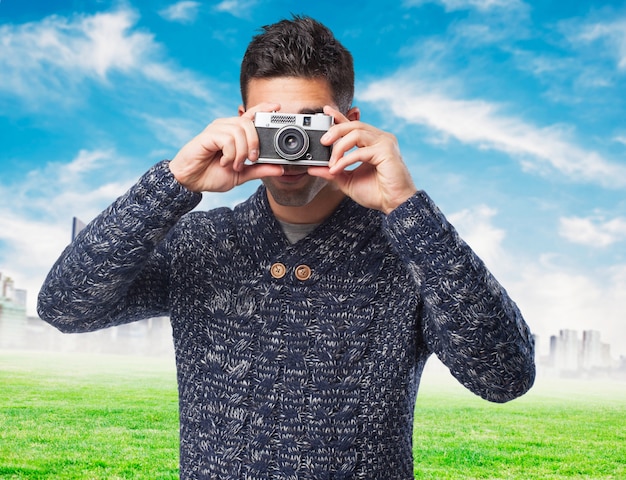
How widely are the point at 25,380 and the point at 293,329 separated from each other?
428 centimetres

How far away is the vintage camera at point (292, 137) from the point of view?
4.32ft

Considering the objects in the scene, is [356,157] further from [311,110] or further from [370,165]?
[311,110]

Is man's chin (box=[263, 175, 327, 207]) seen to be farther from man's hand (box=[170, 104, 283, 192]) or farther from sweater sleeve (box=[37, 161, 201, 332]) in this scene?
sweater sleeve (box=[37, 161, 201, 332])

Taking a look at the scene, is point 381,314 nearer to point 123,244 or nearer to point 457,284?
point 457,284

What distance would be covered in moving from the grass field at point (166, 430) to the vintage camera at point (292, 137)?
3.07 meters

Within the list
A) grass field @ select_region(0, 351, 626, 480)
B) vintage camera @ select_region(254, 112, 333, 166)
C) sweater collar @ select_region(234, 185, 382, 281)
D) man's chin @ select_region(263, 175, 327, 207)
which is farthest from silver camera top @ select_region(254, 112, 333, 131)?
grass field @ select_region(0, 351, 626, 480)

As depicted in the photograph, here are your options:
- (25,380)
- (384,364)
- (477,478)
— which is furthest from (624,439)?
(25,380)

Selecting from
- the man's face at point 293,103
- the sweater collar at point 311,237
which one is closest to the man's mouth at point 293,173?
the man's face at point 293,103

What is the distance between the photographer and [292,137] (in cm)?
132

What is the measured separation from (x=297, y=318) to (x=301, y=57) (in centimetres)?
56

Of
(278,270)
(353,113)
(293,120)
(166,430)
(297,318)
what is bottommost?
(166,430)

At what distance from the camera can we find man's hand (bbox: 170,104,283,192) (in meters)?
1.30

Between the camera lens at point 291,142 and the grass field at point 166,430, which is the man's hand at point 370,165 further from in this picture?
the grass field at point 166,430

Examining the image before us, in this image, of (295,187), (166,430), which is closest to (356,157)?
(295,187)
